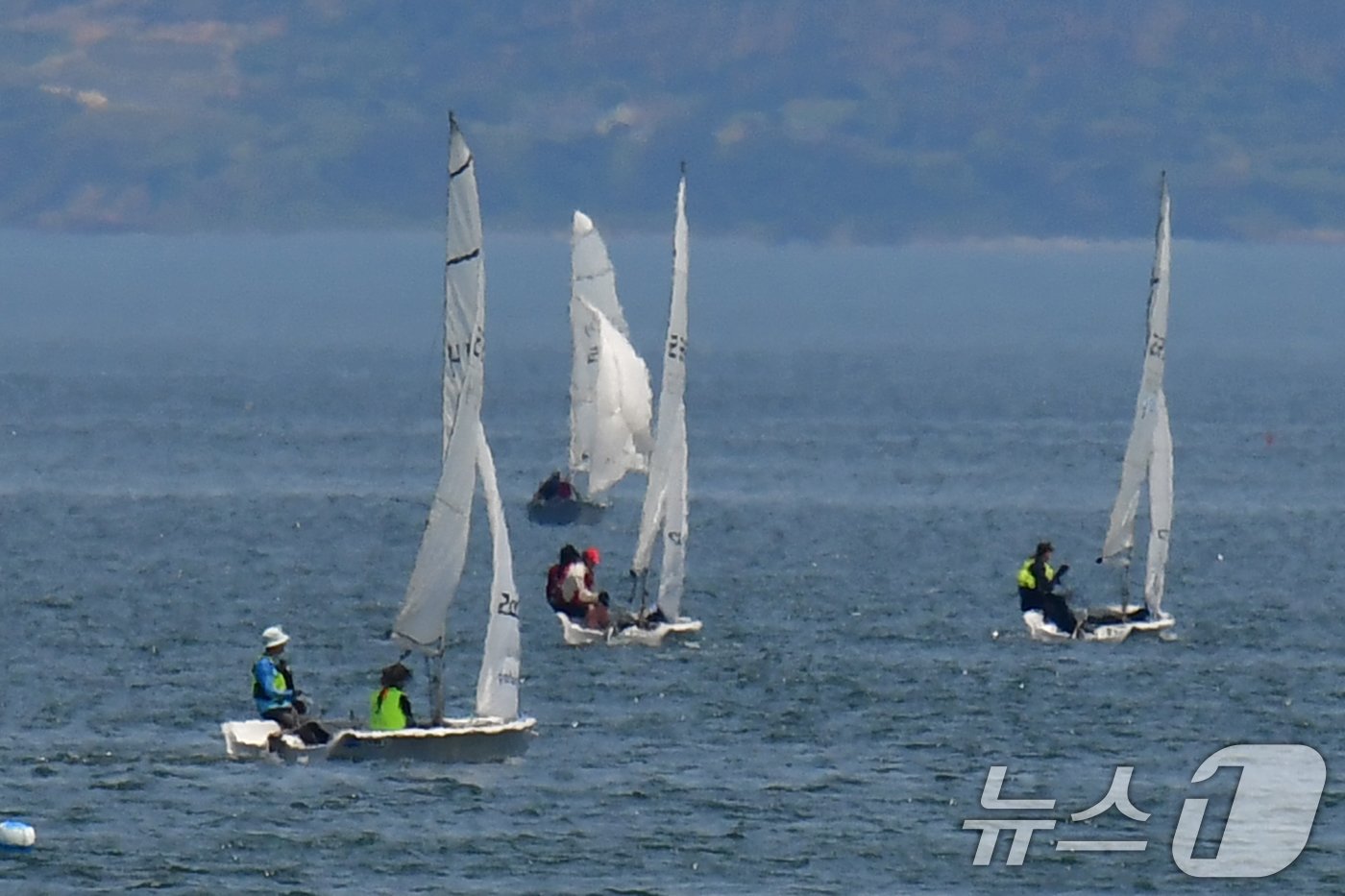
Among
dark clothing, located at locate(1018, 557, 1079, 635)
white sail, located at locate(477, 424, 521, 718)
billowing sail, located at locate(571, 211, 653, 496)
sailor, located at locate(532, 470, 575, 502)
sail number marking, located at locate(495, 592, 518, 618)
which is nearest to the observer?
white sail, located at locate(477, 424, 521, 718)

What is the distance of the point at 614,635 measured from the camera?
5522cm

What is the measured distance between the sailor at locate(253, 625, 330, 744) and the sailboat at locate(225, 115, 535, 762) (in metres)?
0.23

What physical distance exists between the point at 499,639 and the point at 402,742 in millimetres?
1988

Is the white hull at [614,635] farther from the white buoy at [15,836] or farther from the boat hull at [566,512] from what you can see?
the boat hull at [566,512]

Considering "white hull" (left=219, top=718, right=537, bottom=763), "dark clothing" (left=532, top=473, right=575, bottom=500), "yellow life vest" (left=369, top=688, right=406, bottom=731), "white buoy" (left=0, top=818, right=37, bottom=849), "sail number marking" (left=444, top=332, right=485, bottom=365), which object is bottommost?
"white buoy" (left=0, top=818, right=37, bottom=849)

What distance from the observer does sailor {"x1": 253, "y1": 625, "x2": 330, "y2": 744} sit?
42.3 m

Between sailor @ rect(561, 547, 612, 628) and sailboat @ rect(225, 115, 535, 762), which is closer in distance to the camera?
sailboat @ rect(225, 115, 535, 762)

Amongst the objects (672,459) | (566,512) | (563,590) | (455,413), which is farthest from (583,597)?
(566,512)

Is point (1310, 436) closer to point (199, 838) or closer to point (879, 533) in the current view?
point (879, 533)

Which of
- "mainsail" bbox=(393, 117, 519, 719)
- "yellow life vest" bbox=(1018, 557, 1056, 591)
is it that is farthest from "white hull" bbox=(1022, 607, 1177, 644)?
"mainsail" bbox=(393, 117, 519, 719)

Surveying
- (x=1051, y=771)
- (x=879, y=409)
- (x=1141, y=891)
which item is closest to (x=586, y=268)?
(x=1051, y=771)

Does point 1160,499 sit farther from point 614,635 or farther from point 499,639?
point 499,639

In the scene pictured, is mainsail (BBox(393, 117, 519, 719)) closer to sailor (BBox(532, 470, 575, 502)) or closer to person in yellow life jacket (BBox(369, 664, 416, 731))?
person in yellow life jacket (BBox(369, 664, 416, 731))

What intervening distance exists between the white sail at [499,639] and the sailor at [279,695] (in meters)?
2.37
